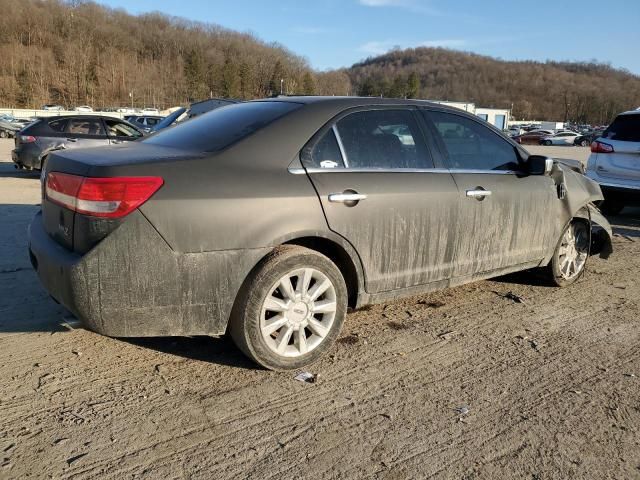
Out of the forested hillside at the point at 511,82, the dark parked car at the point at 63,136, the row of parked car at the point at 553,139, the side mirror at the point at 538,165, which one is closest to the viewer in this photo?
the side mirror at the point at 538,165

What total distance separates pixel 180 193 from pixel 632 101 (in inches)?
6119

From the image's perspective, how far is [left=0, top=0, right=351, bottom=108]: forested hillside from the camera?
351 ft

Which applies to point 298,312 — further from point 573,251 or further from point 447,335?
point 573,251

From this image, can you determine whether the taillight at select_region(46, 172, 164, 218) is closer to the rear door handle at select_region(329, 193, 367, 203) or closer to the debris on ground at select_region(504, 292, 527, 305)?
the rear door handle at select_region(329, 193, 367, 203)

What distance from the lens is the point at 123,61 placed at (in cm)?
12069

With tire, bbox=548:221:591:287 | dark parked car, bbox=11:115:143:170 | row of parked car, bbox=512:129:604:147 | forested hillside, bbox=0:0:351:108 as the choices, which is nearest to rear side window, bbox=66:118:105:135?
dark parked car, bbox=11:115:143:170

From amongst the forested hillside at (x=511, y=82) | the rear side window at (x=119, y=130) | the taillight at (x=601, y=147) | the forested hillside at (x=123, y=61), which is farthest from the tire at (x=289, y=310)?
the forested hillside at (x=511, y=82)

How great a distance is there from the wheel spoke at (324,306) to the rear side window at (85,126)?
34.7ft

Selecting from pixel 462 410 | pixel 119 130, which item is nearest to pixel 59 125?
pixel 119 130

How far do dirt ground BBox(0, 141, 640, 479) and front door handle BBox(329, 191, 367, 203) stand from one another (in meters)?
1.00

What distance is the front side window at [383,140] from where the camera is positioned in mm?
3424

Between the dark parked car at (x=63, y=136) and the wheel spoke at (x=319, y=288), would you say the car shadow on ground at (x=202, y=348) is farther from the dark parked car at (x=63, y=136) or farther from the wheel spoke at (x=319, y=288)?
the dark parked car at (x=63, y=136)

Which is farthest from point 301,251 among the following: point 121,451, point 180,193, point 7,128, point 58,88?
point 58,88

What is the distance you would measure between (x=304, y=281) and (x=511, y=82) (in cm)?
17638
